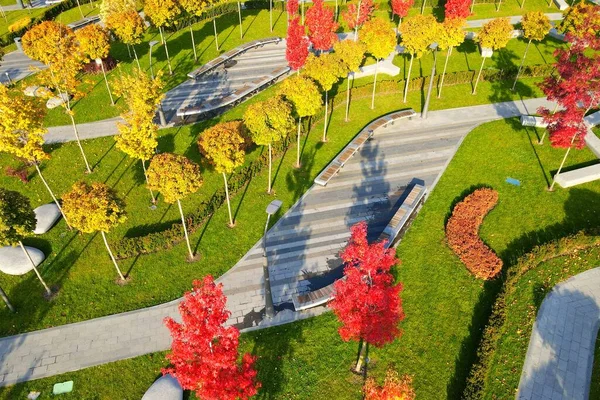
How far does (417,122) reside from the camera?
116 feet

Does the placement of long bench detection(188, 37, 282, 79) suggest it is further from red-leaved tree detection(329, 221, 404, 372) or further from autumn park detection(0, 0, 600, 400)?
red-leaved tree detection(329, 221, 404, 372)

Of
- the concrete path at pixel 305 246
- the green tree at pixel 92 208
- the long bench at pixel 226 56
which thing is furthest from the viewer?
the long bench at pixel 226 56

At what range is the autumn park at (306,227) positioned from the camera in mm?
18797

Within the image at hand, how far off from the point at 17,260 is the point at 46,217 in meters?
3.35

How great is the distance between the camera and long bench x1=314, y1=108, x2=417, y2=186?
2952 cm

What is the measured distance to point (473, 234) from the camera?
25.3 meters

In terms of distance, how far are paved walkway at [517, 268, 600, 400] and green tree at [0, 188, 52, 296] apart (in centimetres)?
2342

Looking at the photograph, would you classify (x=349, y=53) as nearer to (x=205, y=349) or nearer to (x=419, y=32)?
(x=419, y=32)

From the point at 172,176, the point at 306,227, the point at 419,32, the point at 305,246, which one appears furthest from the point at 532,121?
the point at 172,176

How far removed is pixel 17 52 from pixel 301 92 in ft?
117

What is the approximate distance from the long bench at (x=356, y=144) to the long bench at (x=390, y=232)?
5323 millimetres

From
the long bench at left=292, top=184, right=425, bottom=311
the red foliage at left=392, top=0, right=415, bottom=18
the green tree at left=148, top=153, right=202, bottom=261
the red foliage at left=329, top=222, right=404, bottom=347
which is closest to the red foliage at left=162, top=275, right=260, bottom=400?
the red foliage at left=329, top=222, right=404, bottom=347

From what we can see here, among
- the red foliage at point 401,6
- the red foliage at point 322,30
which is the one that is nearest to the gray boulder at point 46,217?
the red foliage at point 322,30

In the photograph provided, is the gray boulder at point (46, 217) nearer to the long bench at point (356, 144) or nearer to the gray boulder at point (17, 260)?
the gray boulder at point (17, 260)
